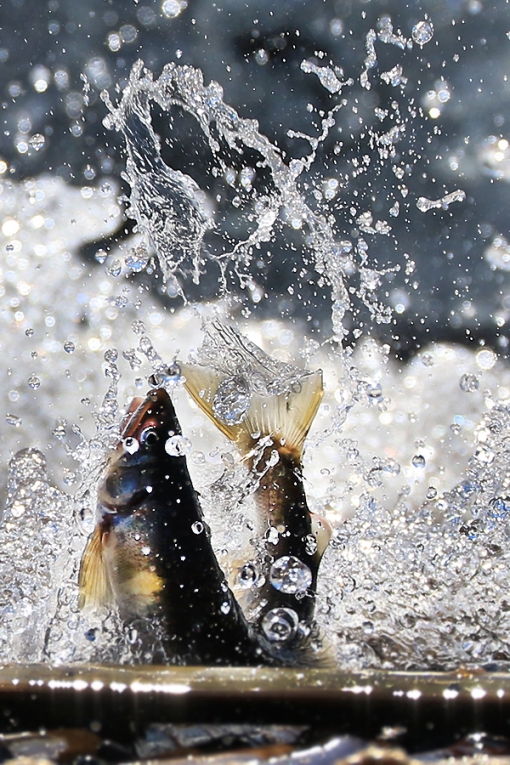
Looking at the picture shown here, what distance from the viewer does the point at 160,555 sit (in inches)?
62.7

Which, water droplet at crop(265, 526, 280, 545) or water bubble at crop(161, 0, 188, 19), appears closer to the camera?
A: water droplet at crop(265, 526, 280, 545)

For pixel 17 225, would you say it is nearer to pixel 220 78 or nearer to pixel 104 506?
pixel 220 78

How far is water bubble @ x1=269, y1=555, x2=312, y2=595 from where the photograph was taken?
1854 millimetres

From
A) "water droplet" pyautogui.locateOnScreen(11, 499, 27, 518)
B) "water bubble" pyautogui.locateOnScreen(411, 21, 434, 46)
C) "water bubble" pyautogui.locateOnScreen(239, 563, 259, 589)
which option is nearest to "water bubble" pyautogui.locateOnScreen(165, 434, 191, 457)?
"water bubble" pyautogui.locateOnScreen(239, 563, 259, 589)

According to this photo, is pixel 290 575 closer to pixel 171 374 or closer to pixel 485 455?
pixel 171 374

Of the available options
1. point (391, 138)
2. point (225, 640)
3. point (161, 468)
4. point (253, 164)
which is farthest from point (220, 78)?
point (225, 640)

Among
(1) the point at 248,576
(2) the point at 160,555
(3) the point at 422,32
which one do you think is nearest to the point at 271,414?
(1) the point at 248,576

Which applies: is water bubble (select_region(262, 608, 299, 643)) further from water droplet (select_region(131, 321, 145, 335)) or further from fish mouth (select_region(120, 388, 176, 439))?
water droplet (select_region(131, 321, 145, 335))

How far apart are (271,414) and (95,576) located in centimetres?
90

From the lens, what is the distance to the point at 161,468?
169cm

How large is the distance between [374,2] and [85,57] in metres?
2.25

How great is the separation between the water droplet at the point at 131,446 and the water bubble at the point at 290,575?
51 centimetres

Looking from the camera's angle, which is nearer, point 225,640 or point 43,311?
point 225,640

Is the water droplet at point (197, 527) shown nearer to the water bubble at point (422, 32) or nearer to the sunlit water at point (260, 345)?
the sunlit water at point (260, 345)
